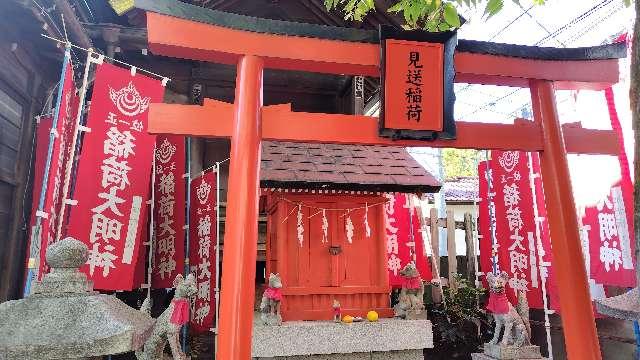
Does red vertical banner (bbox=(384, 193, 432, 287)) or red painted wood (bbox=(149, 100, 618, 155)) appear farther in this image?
red vertical banner (bbox=(384, 193, 432, 287))

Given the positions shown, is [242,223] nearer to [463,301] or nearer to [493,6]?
[493,6]

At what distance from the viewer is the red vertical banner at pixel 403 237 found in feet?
27.0

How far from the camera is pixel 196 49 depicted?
3977 mm

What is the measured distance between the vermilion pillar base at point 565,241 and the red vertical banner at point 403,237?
389cm

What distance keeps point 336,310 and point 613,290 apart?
4.44 m

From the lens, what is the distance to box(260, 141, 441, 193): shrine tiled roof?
6.86 m

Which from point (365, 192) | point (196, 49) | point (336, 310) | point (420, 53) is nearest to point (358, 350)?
point (336, 310)

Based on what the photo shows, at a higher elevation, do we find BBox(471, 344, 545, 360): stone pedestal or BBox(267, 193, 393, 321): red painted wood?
BBox(267, 193, 393, 321): red painted wood

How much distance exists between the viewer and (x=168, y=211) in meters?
7.20

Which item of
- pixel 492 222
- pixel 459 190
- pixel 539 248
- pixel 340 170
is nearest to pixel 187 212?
pixel 340 170

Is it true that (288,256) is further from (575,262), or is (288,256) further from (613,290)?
(613,290)

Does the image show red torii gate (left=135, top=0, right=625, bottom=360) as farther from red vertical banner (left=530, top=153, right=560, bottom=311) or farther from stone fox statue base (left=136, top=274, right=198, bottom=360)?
red vertical banner (left=530, top=153, right=560, bottom=311)

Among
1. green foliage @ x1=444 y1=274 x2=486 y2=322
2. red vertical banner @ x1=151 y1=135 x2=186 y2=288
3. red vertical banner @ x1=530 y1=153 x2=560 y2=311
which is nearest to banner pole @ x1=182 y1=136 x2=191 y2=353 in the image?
red vertical banner @ x1=151 y1=135 x2=186 y2=288

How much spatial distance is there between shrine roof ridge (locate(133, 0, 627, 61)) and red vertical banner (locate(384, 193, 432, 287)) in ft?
13.4
